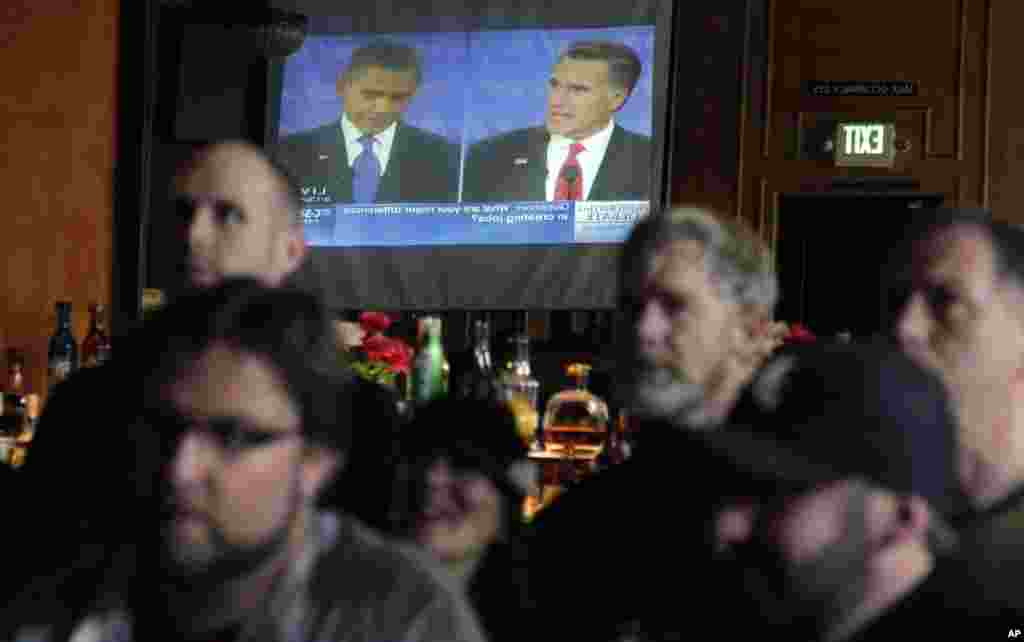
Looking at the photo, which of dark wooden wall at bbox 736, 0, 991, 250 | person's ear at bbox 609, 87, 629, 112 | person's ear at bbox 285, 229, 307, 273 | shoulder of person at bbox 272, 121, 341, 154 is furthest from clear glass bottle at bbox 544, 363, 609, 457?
shoulder of person at bbox 272, 121, 341, 154

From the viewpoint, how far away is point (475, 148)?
18.9 feet

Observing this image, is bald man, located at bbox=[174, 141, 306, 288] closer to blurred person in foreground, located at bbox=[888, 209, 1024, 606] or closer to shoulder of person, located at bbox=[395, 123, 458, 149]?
blurred person in foreground, located at bbox=[888, 209, 1024, 606]

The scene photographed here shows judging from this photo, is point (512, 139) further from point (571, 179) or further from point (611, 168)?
point (611, 168)

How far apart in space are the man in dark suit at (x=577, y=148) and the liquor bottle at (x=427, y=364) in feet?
9.51

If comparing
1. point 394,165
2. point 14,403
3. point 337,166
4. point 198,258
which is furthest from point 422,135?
point 198,258

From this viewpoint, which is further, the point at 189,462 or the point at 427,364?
the point at 427,364

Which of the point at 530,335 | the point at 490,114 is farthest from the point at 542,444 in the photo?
the point at 490,114

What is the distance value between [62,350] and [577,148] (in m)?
1.92

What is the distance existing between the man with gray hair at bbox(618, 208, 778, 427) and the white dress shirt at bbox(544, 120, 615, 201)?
4.31 metres

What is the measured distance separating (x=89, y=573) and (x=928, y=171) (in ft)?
15.3

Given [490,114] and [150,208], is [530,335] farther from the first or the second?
[150,208]

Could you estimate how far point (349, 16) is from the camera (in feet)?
19.2

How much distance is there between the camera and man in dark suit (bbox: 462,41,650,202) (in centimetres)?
557

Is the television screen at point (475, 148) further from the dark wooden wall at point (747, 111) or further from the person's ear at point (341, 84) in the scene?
the dark wooden wall at point (747, 111)
